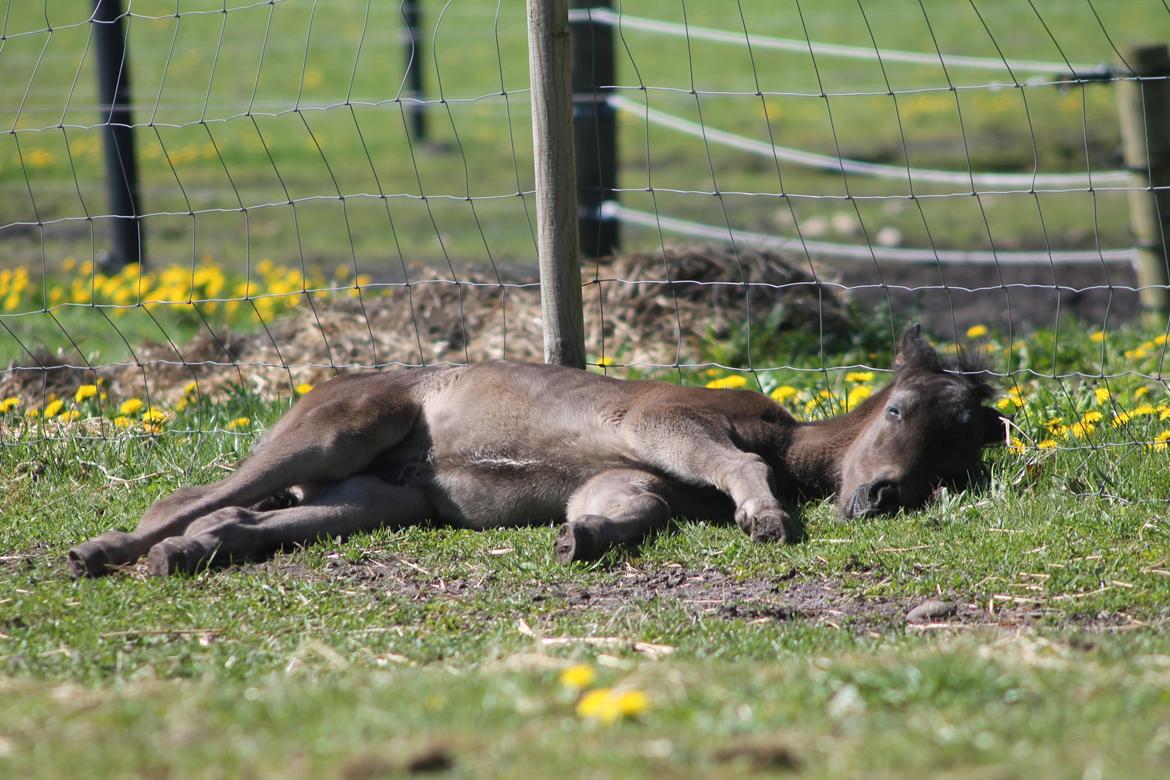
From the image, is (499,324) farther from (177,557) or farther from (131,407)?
(177,557)

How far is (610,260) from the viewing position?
825cm

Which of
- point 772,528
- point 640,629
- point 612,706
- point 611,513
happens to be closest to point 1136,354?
point 772,528

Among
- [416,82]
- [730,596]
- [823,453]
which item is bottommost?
[730,596]

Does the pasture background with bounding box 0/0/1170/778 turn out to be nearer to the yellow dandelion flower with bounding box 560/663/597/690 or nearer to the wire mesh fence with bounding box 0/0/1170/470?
the yellow dandelion flower with bounding box 560/663/597/690

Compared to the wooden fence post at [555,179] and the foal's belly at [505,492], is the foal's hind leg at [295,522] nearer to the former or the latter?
the foal's belly at [505,492]

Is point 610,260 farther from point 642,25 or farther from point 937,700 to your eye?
point 937,700

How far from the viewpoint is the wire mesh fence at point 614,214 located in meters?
6.88

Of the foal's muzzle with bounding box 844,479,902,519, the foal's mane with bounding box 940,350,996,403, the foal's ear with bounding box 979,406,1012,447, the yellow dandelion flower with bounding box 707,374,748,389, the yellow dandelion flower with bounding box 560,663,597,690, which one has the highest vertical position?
the yellow dandelion flower with bounding box 560,663,597,690

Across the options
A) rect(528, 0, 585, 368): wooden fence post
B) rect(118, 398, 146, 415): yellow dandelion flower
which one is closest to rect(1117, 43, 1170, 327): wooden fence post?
rect(528, 0, 585, 368): wooden fence post

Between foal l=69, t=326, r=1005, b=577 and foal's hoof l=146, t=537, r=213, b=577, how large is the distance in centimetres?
18

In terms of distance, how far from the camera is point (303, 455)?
5461 millimetres

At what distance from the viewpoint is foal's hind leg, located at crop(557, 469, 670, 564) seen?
4.80 metres

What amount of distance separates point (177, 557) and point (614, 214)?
4.89m

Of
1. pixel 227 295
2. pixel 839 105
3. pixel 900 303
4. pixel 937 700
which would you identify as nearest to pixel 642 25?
pixel 900 303
